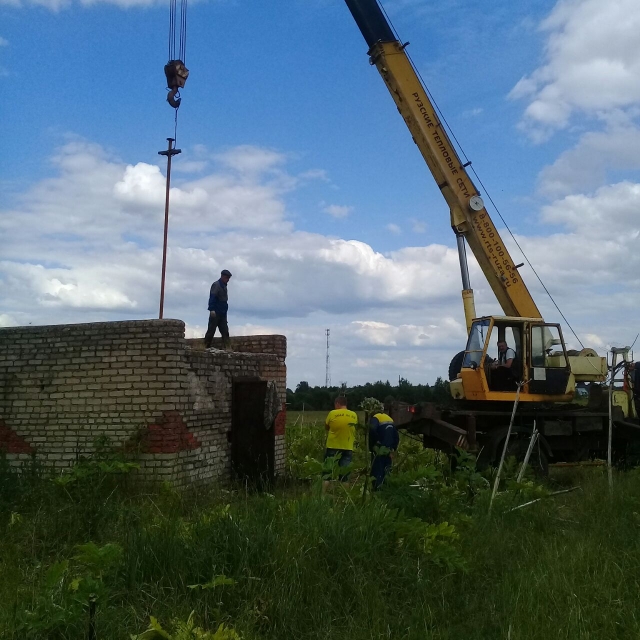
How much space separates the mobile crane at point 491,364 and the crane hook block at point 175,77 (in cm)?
359

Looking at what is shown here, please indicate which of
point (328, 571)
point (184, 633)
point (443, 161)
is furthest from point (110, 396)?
point (443, 161)

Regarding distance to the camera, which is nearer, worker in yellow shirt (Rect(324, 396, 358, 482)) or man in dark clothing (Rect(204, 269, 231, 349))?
worker in yellow shirt (Rect(324, 396, 358, 482))

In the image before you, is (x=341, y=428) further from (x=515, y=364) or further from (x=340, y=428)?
(x=515, y=364)

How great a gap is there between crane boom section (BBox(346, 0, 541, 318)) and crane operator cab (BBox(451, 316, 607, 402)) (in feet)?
3.62

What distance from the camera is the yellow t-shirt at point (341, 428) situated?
9367 millimetres

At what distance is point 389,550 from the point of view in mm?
5602

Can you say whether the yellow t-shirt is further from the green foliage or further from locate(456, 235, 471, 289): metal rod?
the green foliage

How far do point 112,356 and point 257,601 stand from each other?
457cm

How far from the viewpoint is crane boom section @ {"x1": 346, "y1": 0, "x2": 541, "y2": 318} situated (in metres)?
12.5

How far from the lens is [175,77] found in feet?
37.6

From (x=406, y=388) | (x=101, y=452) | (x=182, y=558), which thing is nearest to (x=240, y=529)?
(x=182, y=558)

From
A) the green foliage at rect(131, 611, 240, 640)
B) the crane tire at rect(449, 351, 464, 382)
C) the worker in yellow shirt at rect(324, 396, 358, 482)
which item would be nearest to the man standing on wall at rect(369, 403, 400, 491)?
the worker in yellow shirt at rect(324, 396, 358, 482)

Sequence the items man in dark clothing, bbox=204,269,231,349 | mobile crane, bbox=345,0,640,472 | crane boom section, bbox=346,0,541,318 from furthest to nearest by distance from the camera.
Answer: crane boom section, bbox=346,0,541,318 < man in dark clothing, bbox=204,269,231,349 < mobile crane, bbox=345,0,640,472

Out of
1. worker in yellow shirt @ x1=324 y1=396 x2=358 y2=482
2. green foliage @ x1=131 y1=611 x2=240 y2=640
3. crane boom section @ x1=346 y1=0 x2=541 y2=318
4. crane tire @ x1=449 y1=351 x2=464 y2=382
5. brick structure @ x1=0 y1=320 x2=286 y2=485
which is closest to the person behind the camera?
green foliage @ x1=131 y1=611 x2=240 y2=640
